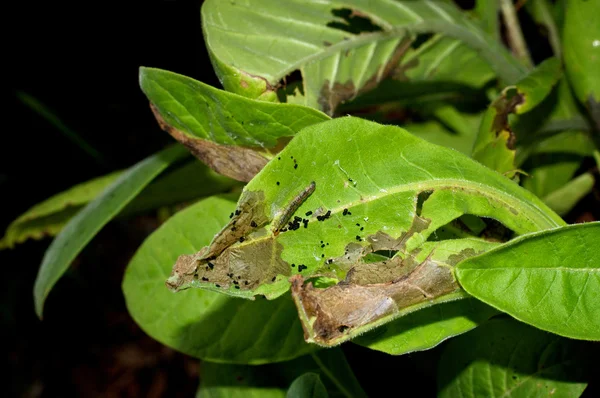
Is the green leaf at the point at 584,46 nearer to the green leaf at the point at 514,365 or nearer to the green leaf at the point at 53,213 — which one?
the green leaf at the point at 514,365

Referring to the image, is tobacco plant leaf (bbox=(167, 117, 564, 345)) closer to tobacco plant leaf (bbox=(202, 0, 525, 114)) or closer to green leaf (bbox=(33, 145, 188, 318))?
tobacco plant leaf (bbox=(202, 0, 525, 114))

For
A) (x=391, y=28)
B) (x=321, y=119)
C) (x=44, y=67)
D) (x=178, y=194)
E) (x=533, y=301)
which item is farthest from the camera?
(x=44, y=67)

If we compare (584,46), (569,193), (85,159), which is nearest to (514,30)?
(584,46)

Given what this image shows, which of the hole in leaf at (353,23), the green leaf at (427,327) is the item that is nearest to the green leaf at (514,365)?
the green leaf at (427,327)

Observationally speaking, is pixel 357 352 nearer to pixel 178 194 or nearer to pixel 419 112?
pixel 178 194

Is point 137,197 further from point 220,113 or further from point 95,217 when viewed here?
point 220,113

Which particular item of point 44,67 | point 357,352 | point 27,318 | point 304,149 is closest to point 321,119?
point 304,149

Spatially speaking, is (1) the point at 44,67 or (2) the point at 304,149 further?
(1) the point at 44,67
